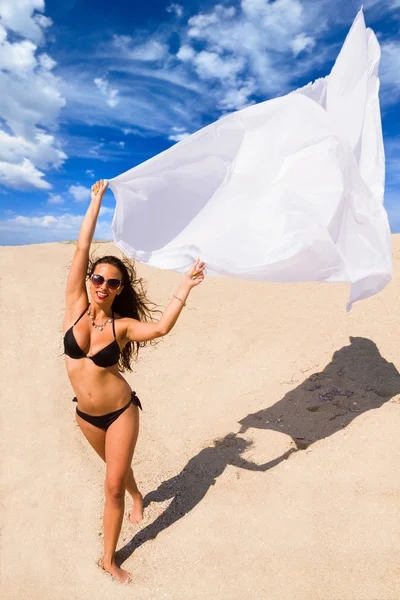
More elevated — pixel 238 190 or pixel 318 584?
pixel 238 190

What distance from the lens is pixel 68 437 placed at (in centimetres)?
463

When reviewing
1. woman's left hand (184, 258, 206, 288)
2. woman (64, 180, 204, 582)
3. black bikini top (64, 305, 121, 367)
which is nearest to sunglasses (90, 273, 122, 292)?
woman (64, 180, 204, 582)

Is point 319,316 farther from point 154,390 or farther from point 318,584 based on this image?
point 318,584

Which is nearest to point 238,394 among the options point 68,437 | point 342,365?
point 342,365

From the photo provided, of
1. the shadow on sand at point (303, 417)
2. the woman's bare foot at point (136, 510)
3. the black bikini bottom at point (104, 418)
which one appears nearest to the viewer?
the black bikini bottom at point (104, 418)


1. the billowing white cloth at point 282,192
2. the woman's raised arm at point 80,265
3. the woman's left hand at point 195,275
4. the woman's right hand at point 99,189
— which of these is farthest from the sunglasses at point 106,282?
the woman's right hand at point 99,189

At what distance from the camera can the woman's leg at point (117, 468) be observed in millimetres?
2703

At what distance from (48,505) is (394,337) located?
17.0 feet

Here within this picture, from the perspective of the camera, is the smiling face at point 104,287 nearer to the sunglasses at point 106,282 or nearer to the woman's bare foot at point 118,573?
the sunglasses at point 106,282

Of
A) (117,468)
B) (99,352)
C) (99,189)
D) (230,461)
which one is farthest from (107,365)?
(230,461)

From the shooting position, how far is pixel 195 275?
271 cm

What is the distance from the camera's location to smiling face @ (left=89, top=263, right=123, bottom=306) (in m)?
2.71

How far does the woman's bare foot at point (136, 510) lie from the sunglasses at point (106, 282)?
182 centimetres

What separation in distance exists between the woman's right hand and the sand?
265 centimetres
